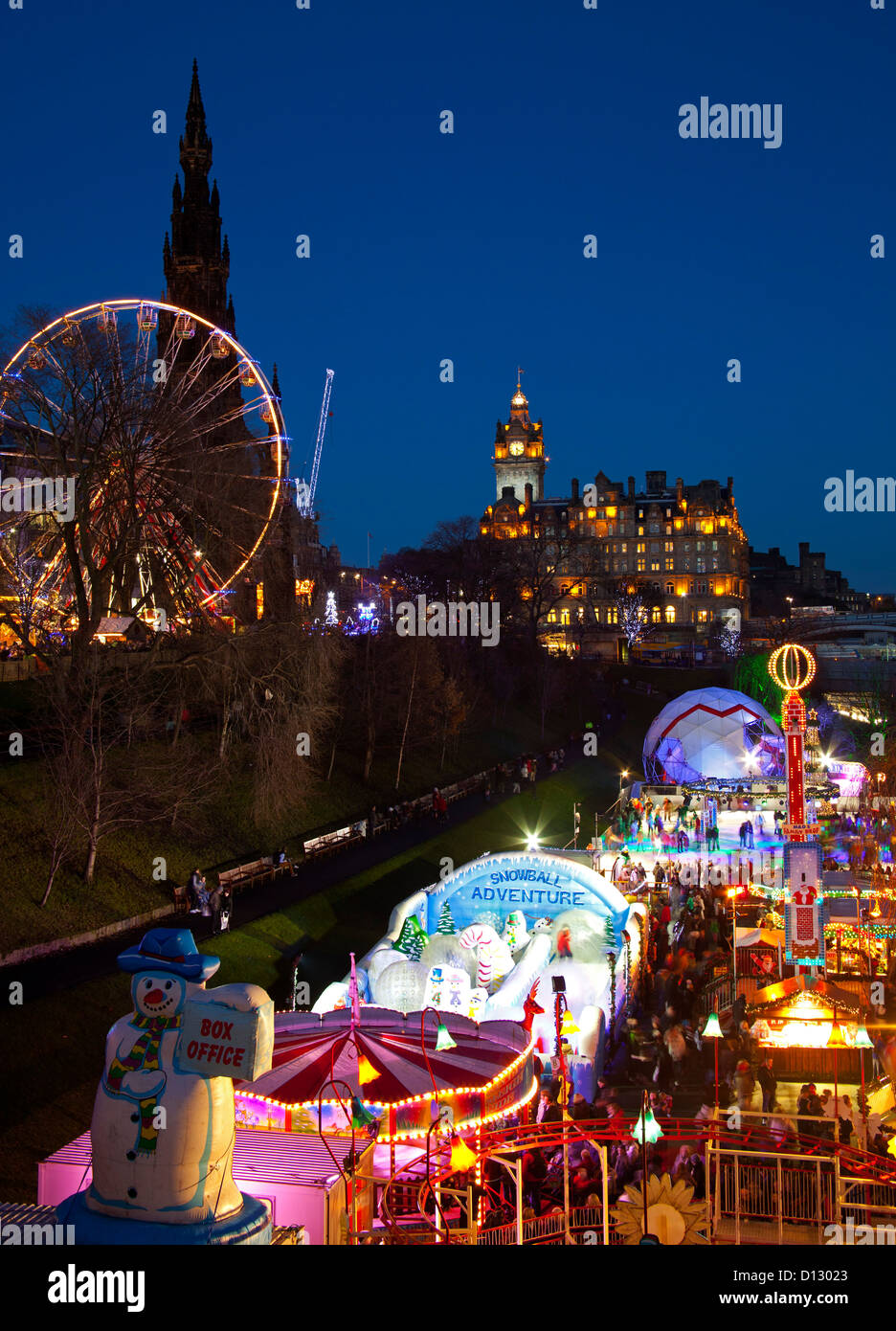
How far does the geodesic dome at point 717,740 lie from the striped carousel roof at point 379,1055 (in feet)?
74.3

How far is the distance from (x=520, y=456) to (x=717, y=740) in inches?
4343

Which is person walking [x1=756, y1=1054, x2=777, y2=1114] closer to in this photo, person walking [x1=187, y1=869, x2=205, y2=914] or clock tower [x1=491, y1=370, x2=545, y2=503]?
person walking [x1=187, y1=869, x2=205, y2=914]

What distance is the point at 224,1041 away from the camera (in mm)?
6352

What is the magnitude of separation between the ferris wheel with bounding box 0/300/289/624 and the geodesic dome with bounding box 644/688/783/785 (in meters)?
15.8

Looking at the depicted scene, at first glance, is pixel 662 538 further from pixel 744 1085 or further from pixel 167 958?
pixel 167 958

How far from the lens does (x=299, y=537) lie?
48.0 meters

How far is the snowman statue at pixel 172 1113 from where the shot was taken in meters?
6.31

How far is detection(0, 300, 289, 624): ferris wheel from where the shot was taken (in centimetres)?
2186

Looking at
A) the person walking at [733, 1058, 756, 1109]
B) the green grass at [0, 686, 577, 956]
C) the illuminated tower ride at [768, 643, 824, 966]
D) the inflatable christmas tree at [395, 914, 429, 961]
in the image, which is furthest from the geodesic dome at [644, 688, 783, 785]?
the inflatable christmas tree at [395, 914, 429, 961]

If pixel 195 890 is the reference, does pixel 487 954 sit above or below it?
below

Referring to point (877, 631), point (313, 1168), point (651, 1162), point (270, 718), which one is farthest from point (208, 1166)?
point (877, 631)

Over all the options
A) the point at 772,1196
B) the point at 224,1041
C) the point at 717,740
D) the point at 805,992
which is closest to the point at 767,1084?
the point at 805,992

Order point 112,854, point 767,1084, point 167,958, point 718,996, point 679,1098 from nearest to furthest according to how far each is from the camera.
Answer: point 167,958
point 767,1084
point 679,1098
point 718,996
point 112,854

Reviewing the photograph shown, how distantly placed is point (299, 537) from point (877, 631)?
7341 cm
